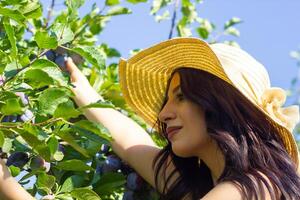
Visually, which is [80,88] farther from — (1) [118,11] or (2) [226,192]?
(2) [226,192]

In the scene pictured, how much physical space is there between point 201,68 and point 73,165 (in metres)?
0.36

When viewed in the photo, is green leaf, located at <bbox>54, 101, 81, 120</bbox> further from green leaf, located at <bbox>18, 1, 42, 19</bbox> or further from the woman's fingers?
the woman's fingers

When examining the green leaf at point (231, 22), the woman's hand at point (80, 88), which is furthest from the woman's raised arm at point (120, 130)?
the green leaf at point (231, 22)

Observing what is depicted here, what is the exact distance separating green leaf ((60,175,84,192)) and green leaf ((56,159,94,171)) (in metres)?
0.02

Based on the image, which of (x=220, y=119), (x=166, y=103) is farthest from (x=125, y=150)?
(x=220, y=119)

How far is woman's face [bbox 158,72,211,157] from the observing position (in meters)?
1.58

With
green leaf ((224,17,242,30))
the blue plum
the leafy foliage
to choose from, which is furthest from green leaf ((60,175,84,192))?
green leaf ((224,17,242,30))

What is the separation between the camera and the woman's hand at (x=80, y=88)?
1704mm

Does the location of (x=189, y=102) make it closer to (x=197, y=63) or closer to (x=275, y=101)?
(x=197, y=63)

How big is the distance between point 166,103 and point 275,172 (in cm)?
29

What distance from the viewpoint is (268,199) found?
1567mm

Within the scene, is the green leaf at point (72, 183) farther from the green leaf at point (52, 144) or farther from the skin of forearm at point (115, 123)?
the skin of forearm at point (115, 123)

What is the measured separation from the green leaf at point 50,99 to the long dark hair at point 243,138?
0.37 metres

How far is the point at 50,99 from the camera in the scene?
133cm
